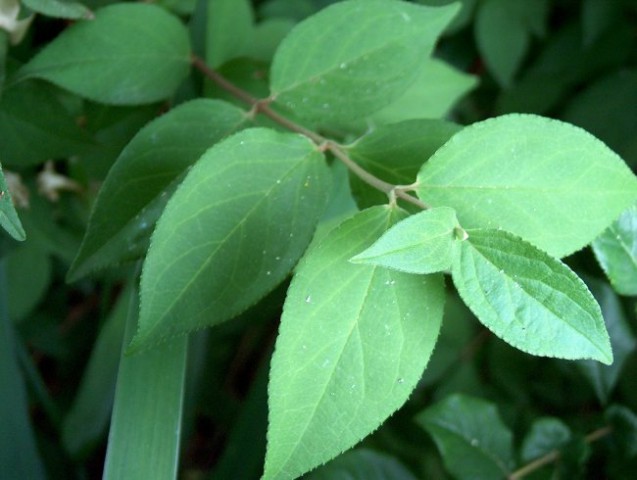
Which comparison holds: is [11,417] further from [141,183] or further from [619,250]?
[619,250]

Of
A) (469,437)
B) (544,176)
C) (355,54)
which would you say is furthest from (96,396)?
(544,176)

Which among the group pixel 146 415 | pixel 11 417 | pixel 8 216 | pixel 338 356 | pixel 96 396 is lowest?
pixel 96 396

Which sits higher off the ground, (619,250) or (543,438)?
(619,250)

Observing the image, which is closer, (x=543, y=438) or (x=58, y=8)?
(x=58, y=8)

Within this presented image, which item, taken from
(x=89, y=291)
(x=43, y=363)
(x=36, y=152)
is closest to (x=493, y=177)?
(x=36, y=152)

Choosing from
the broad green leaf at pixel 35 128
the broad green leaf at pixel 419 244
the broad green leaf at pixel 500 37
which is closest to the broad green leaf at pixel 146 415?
the broad green leaf at pixel 35 128

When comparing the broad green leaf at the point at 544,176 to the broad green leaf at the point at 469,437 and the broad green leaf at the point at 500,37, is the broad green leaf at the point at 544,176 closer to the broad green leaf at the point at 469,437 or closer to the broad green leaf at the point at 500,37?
the broad green leaf at the point at 469,437

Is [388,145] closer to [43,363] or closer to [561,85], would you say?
[561,85]
